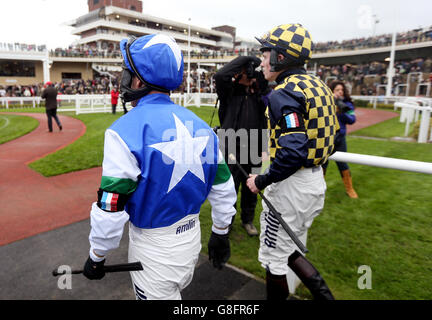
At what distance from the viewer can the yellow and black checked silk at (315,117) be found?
6.40 ft

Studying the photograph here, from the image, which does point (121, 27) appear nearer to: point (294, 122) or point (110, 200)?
point (294, 122)

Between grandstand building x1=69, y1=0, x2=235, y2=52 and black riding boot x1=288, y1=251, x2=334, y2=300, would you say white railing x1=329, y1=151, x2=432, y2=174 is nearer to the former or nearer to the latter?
black riding boot x1=288, y1=251, x2=334, y2=300

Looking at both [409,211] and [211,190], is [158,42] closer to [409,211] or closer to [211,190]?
[211,190]

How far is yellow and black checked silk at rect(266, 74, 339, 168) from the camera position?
1.95 meters

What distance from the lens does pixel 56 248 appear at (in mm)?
3354

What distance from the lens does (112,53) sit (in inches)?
1826

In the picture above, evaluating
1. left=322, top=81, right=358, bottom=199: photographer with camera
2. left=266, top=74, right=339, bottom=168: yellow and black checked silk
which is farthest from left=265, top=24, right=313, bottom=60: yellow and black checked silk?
left=322, top=81, right=358, bottom=199: photographer with camera

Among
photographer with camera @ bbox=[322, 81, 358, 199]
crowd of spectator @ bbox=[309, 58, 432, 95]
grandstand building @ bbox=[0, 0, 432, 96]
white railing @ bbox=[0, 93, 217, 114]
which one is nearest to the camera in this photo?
photographer with camera @ bbox=[322, 81, 358, 199]

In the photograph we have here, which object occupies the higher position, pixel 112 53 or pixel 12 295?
pixel 112 53

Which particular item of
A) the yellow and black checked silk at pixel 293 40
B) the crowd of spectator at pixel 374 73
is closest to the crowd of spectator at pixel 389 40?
the crowd of spectator at pixel 374 73

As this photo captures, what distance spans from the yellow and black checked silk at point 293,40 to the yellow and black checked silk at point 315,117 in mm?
179

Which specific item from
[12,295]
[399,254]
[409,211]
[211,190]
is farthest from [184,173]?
[409,211]

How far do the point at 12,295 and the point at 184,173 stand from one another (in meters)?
2.19

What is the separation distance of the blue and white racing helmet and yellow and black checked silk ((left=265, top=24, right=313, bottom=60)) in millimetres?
870
